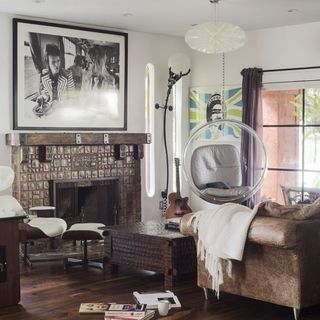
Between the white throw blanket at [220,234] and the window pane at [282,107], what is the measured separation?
3530 millimetres

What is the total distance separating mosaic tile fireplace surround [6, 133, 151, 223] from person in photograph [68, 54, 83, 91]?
645mm

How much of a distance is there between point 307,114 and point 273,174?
920 mm

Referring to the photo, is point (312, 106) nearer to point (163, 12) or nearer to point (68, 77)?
point (163, 12)

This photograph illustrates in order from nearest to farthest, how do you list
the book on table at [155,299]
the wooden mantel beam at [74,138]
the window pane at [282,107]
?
the book on table at [155,299] → the wooden mantel beam at [74,138] → the window pane at [282,107]

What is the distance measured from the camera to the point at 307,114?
790cm

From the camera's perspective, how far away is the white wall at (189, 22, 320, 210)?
7761 mm

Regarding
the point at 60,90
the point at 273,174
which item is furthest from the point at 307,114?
the point at 60,90

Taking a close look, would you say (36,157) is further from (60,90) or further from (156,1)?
(156,1)

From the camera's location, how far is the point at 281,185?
8219 mm

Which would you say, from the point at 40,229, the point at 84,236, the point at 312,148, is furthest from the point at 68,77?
the point at 312,148

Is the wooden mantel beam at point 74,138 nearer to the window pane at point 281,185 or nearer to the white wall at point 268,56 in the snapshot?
the white wall at point 268,56

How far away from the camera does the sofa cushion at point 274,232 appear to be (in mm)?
4277

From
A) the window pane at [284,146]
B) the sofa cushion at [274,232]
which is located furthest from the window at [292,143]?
the sofa cushion at [274,232]

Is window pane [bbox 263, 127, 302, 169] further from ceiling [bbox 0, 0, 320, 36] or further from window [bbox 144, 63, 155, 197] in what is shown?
window [bbox 144, 63, 155, 197]
